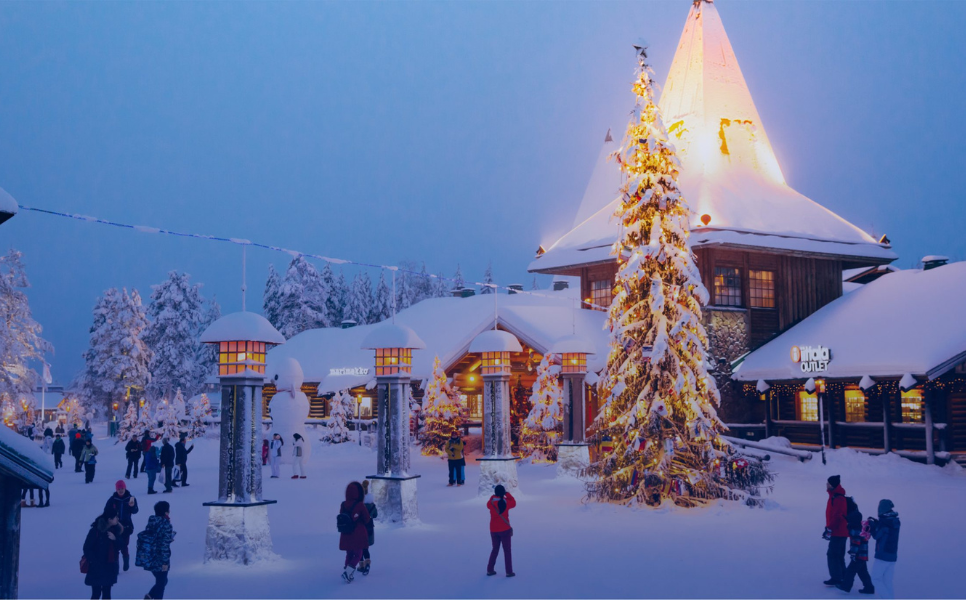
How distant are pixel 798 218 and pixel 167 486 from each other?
1028 inches

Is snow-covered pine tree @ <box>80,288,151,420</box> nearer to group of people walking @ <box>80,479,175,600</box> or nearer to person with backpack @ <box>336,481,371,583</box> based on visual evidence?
person with backpack @ <box>336,481,371,583</box>

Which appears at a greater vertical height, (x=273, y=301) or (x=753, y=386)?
(x=273, y=301)

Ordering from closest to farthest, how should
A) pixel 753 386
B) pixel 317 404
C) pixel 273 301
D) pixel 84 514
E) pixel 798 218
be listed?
1. pixel 84 514
2. pixel 753 386
3. pixel 798 218
4. pixel 317 404
5. pixel 273 301

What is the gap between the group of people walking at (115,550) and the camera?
10164 millimetres

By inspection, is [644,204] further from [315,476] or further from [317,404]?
[317,404]

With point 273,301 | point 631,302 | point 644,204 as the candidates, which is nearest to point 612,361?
point 631,302

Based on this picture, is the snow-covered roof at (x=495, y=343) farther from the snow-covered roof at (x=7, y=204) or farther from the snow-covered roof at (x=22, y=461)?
the snow-covered roof at (x=7, y=204)

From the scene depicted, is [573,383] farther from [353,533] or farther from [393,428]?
[353,533]

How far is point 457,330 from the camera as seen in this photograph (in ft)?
135

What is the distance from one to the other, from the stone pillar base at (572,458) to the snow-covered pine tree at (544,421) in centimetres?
535

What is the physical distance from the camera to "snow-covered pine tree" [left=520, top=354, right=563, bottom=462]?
3256 centimetres

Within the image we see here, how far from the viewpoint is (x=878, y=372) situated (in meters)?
27.0

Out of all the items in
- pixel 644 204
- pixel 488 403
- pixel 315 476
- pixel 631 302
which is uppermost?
pixel 644 204

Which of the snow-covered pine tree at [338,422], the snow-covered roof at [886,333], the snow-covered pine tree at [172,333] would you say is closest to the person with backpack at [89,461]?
the snow-covered pine tree at [338,422]
